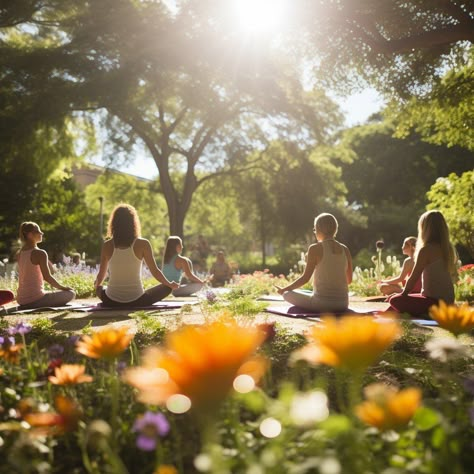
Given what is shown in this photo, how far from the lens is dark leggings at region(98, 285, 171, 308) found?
299 inches

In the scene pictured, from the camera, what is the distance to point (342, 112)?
81.8 ft

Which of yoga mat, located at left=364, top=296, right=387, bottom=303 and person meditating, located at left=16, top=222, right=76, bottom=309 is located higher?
person meditating, located at left=16, top=222, right=76, bottom=309

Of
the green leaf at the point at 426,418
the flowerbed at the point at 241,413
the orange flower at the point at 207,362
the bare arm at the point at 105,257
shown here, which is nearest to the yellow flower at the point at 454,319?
the flowerbed at the point at 241,413

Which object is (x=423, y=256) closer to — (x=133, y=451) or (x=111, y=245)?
(x=111, y=245)

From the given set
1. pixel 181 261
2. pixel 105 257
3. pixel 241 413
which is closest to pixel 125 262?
pixel 105 257

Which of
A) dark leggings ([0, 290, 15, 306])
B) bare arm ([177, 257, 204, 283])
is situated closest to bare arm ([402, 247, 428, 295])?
bare arm ([177, 257, 204, 283])

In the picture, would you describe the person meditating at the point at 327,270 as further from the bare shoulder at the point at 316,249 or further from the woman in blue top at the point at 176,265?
the woman in blue top at the point at 176,265

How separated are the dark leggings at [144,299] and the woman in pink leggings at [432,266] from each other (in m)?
3.49

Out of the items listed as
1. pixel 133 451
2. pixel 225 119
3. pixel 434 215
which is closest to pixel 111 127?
pixel 225 119

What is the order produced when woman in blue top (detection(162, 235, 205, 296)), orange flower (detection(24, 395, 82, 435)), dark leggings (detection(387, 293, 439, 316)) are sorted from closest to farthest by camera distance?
orange flower (detection(24, 395, 82, 435)) < dark leggings (detection(387, 293, 439, 316)) < woman in blue top (detection(162, 235, 205, 296))

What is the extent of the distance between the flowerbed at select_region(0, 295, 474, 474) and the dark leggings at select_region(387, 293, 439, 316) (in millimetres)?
3448

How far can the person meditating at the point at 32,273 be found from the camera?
25.0 ft

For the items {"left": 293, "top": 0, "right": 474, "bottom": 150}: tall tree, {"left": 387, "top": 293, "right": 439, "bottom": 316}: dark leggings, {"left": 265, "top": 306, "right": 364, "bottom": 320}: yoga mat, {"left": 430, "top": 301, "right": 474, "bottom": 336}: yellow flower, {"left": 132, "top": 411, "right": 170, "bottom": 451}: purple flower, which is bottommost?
{"left": 265, "top": 306, "right": 364, "bottom": 320}: yoga mat

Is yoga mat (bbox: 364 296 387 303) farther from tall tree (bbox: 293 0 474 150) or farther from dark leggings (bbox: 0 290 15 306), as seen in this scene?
dark leggings (bbox: 0 290 15 306)
